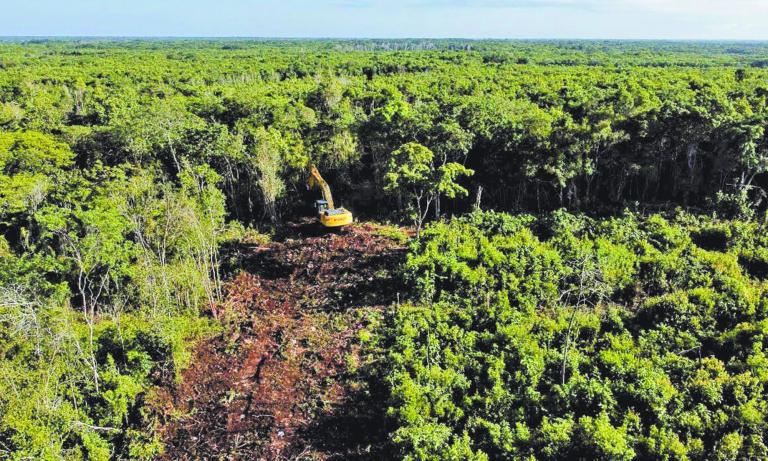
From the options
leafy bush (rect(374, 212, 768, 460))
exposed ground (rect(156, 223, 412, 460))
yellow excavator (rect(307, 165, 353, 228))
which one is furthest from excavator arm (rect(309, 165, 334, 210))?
leafy bush (rect(374, 212, 768, 460))

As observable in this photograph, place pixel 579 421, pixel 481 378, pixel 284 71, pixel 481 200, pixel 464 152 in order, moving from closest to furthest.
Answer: pixel 579 421 < pixel 481 378 < pixel 464 152 < pixel 481 200 < pixel 284 71

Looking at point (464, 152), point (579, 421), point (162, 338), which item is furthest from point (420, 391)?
point (464, 152)

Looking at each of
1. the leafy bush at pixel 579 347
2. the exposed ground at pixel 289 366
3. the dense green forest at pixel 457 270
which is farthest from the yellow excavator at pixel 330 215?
the leafy bush at pixel 579 347

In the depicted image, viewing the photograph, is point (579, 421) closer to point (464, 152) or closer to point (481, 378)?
point (481, 378)

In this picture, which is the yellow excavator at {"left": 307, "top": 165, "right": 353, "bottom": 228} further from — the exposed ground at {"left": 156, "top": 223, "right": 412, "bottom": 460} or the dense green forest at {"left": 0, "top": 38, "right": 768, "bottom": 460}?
the dense green forest at {"left": 0, "top": 38, "right": 768, "bottom": 460}

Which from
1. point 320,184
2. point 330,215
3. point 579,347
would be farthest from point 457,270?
point 320,184

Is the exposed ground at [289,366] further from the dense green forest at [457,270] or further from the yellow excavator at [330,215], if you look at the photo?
the yellow excavator at [330,215]
